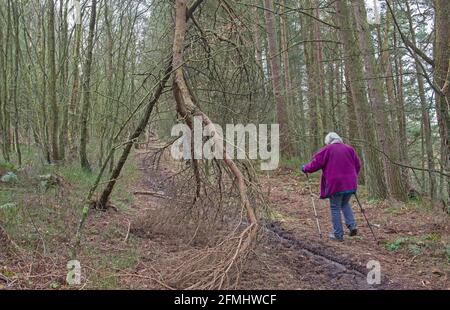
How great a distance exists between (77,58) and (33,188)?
414 centimetres

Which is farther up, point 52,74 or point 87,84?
point 52,74

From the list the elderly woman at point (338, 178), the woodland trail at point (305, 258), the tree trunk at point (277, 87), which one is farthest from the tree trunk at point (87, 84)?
the tree trunk at point (277, 87)

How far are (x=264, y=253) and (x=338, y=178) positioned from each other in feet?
5.97

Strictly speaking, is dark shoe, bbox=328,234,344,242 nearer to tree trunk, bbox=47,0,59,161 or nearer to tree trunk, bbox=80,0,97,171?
tree trunk, bbox=80,0,97,171

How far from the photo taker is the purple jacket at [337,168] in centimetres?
697

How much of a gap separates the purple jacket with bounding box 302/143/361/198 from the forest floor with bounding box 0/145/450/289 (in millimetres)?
803

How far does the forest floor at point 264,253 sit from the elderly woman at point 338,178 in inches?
11.3

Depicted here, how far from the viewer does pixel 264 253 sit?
6.04 metres

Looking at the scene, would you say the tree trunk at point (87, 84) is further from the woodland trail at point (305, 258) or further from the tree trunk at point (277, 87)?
the tree trunk at point (277, 87)

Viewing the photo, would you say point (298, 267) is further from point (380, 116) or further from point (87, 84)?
point (87, 84)

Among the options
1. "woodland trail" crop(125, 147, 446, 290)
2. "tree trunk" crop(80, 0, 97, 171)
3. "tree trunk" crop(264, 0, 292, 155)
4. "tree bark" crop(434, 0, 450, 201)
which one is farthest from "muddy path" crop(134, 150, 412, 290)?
"tree trunk" crop(264, 0, 292, 155)

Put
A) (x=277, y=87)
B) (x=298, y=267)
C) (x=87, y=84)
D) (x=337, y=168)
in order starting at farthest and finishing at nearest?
(x=277, y=87), (x=87, y=84), (x=337, y=168), (x=298, y=267)

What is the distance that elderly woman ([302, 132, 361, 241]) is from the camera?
695cm

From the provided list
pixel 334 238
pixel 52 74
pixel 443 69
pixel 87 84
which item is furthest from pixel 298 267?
pixel 52 74
